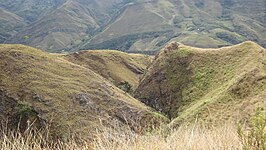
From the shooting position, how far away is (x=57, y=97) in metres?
86.2

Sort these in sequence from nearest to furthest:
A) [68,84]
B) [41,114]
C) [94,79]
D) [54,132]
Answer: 1. [54,132]
2. [41,114]
3. [68,84]
4. [94,79]

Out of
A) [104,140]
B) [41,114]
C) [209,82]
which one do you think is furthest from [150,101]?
[104,140]

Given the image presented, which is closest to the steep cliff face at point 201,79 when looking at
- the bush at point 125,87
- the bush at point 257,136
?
the bush at point 125,87

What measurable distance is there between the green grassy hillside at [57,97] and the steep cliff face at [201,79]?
38.3 ft

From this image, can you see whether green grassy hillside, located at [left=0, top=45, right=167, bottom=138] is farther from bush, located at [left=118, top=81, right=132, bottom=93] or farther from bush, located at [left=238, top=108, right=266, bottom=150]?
bush, located at [left=238, top=108, right=266, bottom=150]

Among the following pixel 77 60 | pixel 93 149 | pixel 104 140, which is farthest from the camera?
pixel 77 60

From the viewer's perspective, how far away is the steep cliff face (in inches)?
2940

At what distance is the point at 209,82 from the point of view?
9638cm

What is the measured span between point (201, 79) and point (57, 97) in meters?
41.4

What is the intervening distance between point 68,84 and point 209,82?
1513 inches

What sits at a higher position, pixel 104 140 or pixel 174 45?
pixel 104 140

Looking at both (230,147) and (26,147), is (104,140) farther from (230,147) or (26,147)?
(230,147)

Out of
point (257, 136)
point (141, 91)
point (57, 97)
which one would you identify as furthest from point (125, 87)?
point (257, 136)

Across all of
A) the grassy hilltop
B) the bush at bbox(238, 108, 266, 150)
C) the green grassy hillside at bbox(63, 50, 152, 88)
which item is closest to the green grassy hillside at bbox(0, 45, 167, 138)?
the grassy hilltop
